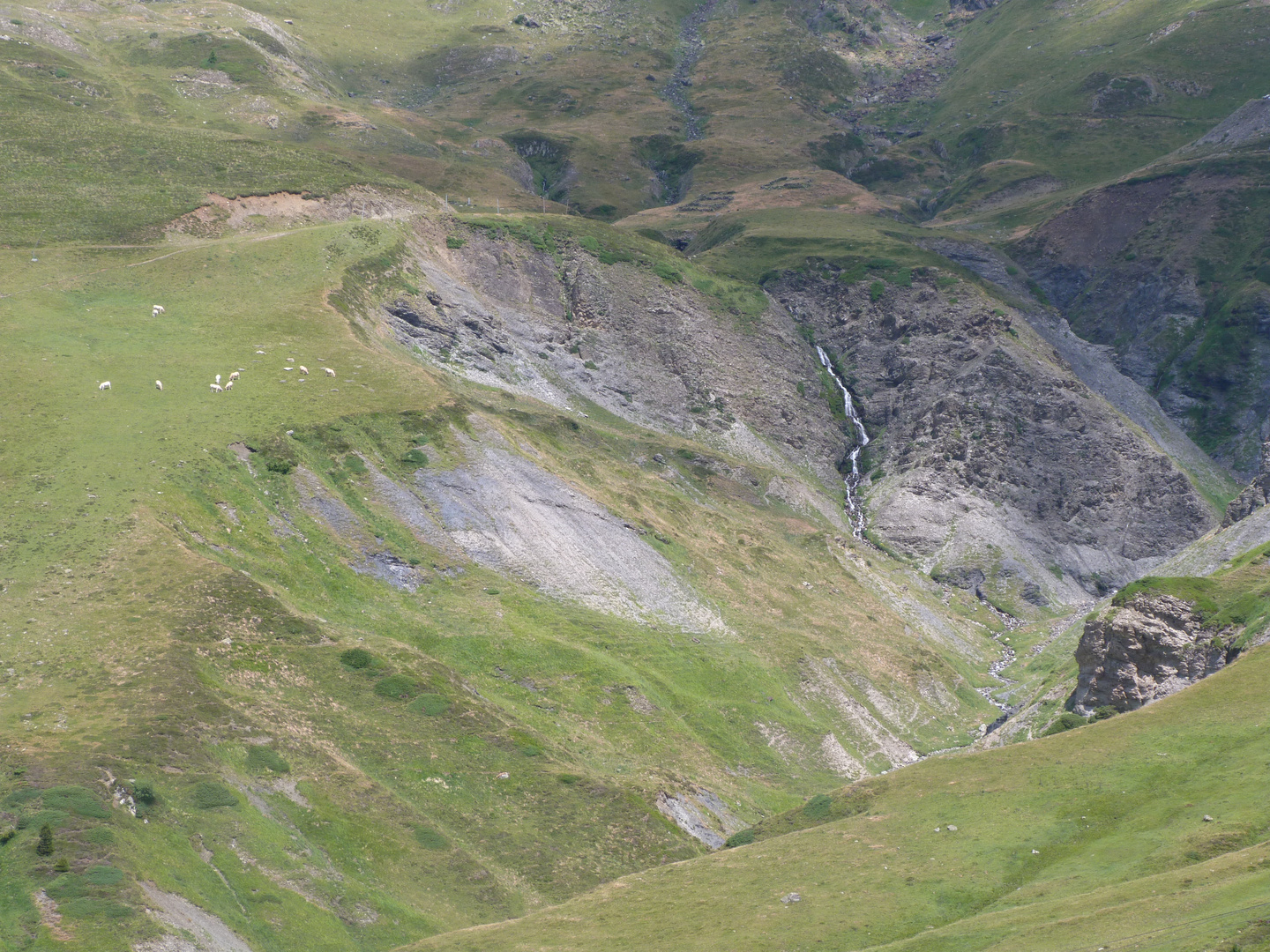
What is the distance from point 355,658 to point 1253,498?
8897 cm

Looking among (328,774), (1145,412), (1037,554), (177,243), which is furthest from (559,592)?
(1145,412)

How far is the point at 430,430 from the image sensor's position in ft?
324

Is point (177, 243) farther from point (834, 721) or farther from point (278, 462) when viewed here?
point (834, 721)

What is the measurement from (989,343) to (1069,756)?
113986 mm

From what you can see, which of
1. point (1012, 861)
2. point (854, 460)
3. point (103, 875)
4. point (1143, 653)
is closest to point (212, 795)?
point (103, 875)

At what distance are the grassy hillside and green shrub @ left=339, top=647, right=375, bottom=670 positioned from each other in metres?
20.6

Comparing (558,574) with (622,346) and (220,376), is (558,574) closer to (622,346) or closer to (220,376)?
(220,376)

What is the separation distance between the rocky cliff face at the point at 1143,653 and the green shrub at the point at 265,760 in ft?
170

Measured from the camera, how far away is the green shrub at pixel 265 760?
56.4 m

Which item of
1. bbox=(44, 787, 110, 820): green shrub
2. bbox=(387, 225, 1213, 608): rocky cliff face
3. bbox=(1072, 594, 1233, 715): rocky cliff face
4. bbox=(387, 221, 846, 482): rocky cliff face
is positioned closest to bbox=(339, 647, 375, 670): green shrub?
bbox=(44, 787, 110, 820): green shrub

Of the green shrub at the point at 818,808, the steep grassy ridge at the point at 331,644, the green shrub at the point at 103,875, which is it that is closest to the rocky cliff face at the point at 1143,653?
the steep grassy ridge at the point at 331,644

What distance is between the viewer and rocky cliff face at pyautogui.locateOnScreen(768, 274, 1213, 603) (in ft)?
476

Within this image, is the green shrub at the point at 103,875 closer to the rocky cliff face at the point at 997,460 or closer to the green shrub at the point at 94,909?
the green shrub at the point at 94,909

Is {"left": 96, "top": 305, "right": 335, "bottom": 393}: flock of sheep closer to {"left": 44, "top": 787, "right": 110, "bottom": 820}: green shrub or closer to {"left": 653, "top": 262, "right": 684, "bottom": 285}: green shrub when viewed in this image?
{"left": 44, "top": 787, "right": 110, "bottom": 820}: green shrub
